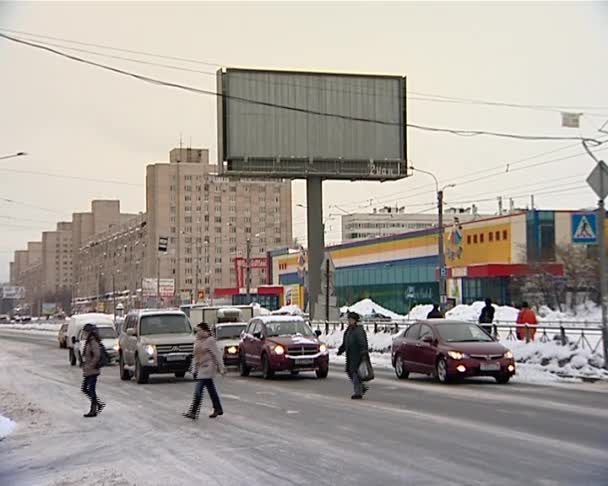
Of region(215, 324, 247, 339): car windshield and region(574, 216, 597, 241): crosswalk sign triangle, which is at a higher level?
region(574, 216, 597, 241): crosswalk sign triangle

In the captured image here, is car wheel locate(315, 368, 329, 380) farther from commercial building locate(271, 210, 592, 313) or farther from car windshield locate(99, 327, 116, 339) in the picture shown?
commercial building locate(271, 210, 592, 313)

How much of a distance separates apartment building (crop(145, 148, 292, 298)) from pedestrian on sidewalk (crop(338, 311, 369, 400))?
8933 centimetres

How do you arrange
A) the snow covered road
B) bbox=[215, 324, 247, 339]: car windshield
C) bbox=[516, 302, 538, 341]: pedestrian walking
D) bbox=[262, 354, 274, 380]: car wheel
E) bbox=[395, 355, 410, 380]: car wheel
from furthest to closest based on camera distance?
bbox=[215, 324, 247, 339]: car windshield → bbox=[516, 302, 538, 341]: pedestrian walking → bbox=[262, 354, 274, 380]: car wheel → bbox=[395, 355, 410, 380]: car wheel → the snow covered road

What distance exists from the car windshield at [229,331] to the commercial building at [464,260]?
35115mm

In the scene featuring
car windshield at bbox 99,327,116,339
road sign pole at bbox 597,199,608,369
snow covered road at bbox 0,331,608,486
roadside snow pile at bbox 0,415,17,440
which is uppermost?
road sign pole at bbox 597,199,608,369

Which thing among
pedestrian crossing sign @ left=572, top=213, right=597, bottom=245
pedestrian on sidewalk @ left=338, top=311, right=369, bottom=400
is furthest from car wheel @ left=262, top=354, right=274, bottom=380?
pedestrian crossing sign @ left=572, top=213, right=597, bottom=245

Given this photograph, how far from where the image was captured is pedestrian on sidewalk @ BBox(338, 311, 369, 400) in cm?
1938

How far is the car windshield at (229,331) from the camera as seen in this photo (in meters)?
31.2

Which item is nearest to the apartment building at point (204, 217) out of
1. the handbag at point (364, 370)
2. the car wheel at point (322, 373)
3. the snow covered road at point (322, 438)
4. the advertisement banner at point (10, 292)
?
the advertisement banner at point (10, 292)

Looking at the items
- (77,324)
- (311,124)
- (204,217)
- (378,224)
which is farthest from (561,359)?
(378,224)

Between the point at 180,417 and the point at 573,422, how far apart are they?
6857 mm

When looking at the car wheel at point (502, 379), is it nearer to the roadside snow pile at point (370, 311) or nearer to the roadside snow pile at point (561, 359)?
the roadside snow pile at point (561, 359)

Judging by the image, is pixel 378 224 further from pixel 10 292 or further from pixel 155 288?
pixel 155 288

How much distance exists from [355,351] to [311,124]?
36506mm
